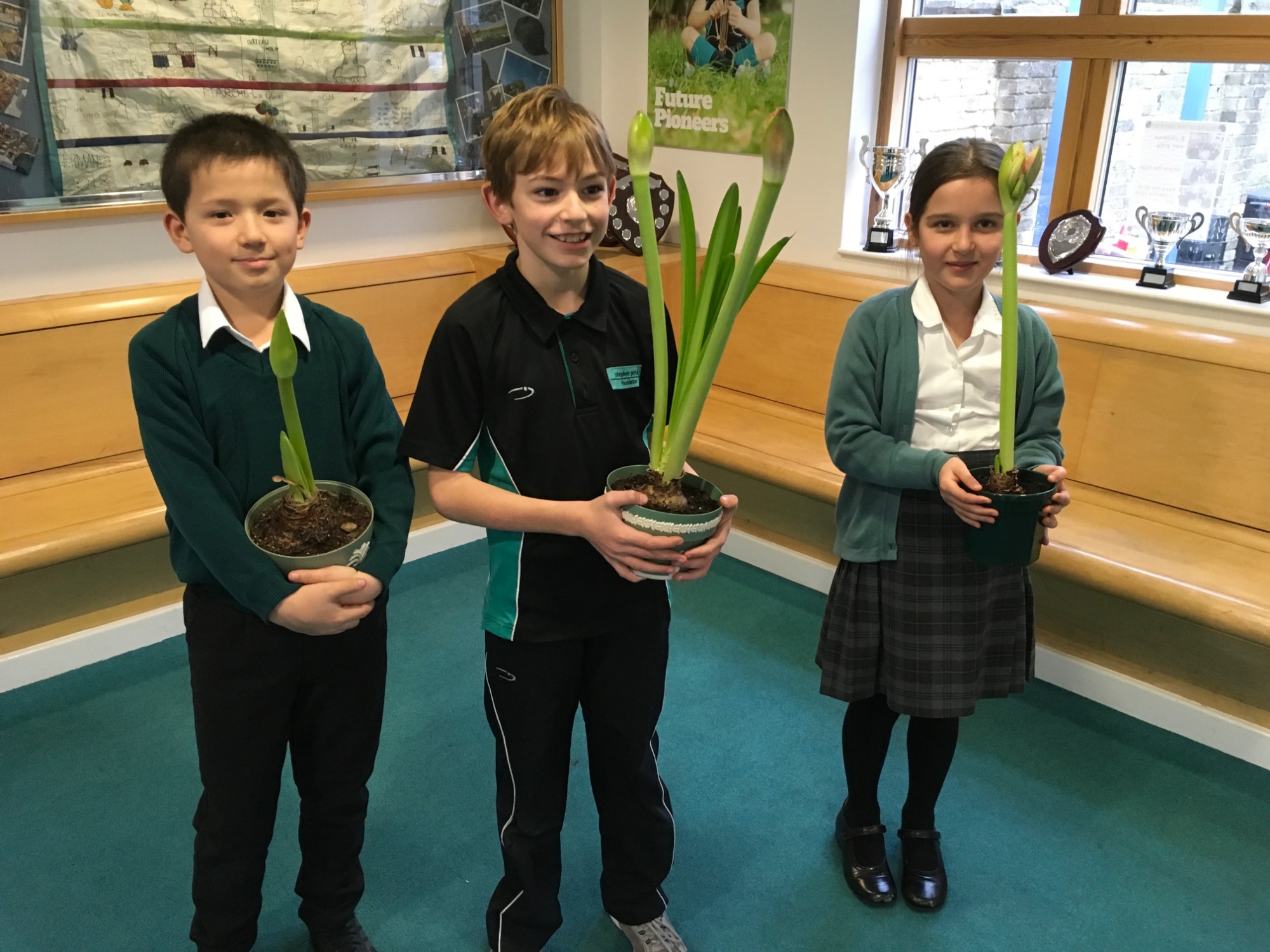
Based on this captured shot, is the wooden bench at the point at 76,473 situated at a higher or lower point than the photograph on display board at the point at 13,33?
lower

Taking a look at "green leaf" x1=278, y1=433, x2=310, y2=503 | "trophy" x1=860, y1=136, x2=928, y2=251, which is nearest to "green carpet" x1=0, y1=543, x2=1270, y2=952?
"green leaf" x1=278, y1=433, x2=310, y2=503

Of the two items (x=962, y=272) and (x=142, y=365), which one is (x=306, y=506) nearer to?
(x=142, y=365)

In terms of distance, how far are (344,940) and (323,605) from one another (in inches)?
28.0

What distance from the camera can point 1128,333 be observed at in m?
2.38

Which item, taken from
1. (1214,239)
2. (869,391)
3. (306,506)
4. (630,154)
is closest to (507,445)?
(306,506)

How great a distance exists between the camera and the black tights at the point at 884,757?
1.70m

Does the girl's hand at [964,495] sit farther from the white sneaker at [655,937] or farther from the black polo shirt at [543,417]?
the white sneaker at [655,937]

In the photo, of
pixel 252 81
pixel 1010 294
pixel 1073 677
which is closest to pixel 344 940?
pixel 1010 294

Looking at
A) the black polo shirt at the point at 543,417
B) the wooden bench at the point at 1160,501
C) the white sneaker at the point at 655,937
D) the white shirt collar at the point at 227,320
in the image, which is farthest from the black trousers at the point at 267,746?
the wooden bench at the point at 1160,501

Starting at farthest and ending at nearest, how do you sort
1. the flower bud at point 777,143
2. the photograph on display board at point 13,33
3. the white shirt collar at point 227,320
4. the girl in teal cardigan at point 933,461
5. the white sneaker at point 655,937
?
the photograph on display board at point 13,33 < the white sneaker at point 655,937 < the girl in teal cardigan at point 933,461 < the white shirt collar at point 227,320 < the flower bud at point 777,143

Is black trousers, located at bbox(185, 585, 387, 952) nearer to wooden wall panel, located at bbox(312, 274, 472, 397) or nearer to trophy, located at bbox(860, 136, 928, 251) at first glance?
wooden wall panel, located at bbox(312, 274, 472, 397)

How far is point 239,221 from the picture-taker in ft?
4.03

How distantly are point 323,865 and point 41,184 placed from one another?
198 cm

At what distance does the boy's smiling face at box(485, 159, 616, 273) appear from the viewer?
1207 millimetres
